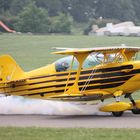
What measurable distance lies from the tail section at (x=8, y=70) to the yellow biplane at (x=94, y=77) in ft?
1.08

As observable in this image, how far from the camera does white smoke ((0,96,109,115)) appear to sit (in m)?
16.8

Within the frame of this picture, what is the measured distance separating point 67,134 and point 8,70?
5.47 m

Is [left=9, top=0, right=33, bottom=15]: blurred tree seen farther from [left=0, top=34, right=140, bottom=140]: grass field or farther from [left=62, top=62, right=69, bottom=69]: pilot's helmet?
[left=62, top=62, right=69, bottom=69]: pilot's helmet

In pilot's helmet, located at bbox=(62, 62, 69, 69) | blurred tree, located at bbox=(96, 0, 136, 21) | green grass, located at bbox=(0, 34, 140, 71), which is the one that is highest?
pilot's helmet, located at bbox=(62, 62, 69, 69)

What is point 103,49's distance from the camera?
1627 cm

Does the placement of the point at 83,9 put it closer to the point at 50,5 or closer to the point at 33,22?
the point at 50,5

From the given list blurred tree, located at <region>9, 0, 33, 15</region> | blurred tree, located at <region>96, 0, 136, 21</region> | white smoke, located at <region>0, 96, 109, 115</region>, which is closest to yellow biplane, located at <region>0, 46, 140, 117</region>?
white smoke, located at <region>0, 96, 109, 115</region>

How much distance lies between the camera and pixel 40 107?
17.3 metres

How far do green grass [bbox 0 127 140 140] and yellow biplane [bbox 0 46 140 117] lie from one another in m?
3.18

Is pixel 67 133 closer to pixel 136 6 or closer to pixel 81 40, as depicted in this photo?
pixel 81 40

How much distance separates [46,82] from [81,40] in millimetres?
39157

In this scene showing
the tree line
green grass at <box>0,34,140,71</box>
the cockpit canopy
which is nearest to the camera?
the cockpit canopy

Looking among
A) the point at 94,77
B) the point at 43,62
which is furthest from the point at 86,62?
the point at 43,62

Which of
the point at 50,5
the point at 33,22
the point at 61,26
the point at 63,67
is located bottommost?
the point at 50,5
